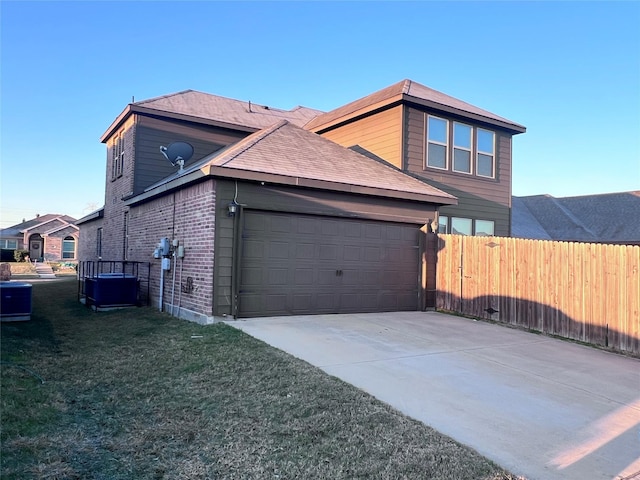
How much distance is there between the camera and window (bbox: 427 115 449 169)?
13.4 meters

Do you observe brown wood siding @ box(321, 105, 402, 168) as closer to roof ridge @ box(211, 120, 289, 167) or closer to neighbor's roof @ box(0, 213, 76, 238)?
roof ridge @ box(211, 120, 289, 167)

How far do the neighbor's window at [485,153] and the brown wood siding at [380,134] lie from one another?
3227mm

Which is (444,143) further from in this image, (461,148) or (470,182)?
(470,182)

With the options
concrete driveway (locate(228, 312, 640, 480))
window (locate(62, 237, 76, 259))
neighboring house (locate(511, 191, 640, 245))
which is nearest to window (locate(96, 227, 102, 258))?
concrete driveway (locate(228, 312, 640, 480))

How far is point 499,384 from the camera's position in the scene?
5.10 metres

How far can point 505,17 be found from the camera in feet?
37.2

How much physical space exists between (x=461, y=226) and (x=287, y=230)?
725 cm

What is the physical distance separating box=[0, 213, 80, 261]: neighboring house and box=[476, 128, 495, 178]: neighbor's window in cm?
3874

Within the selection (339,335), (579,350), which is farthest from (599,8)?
(339,335)

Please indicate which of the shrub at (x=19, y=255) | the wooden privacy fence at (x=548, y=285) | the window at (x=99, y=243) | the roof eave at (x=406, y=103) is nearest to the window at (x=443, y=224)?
the wooden privacy fence at (x=548, y=285)

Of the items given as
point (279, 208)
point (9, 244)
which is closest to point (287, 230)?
point (279, 208)

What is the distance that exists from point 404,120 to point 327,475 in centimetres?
1126

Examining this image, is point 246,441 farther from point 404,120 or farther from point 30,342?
point 404,120

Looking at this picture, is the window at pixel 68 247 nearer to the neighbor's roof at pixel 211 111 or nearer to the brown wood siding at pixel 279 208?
the neighbor's roof at pixel 211 111
